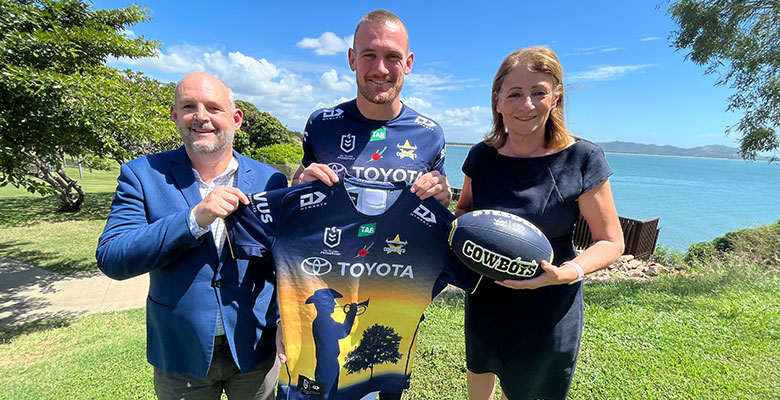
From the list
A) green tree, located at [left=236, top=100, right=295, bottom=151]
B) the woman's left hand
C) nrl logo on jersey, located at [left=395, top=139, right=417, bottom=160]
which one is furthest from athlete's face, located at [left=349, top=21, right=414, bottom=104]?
green tree, located at [left=236, top=100, right=295, bottom=151]

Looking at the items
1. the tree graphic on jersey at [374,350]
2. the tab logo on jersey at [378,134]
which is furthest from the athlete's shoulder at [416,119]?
the tree graphic on jersey at [374,350]

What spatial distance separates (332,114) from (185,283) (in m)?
1.36

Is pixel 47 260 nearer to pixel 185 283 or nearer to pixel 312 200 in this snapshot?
pixel 185 283

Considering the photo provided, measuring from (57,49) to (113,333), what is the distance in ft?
15.0

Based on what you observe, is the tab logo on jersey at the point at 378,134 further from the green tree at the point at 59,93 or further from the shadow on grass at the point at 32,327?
the shadow on grass at the point at 32,327

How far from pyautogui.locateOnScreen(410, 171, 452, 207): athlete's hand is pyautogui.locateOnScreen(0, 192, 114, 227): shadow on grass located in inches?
668

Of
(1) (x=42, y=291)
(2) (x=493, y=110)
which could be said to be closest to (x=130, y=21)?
(1) (x=42, y=291)

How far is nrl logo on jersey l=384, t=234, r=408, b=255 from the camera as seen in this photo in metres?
2.05

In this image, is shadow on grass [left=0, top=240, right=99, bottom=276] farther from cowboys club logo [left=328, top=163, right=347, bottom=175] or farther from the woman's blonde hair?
the woman's blonde hair

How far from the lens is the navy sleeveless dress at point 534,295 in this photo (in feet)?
6.46

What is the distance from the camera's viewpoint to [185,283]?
1986mm

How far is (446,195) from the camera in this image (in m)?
2.09

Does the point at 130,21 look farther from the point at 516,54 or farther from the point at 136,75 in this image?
the point at 516,54

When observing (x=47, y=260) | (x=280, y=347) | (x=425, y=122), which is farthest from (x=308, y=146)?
(x=47, y=260)
